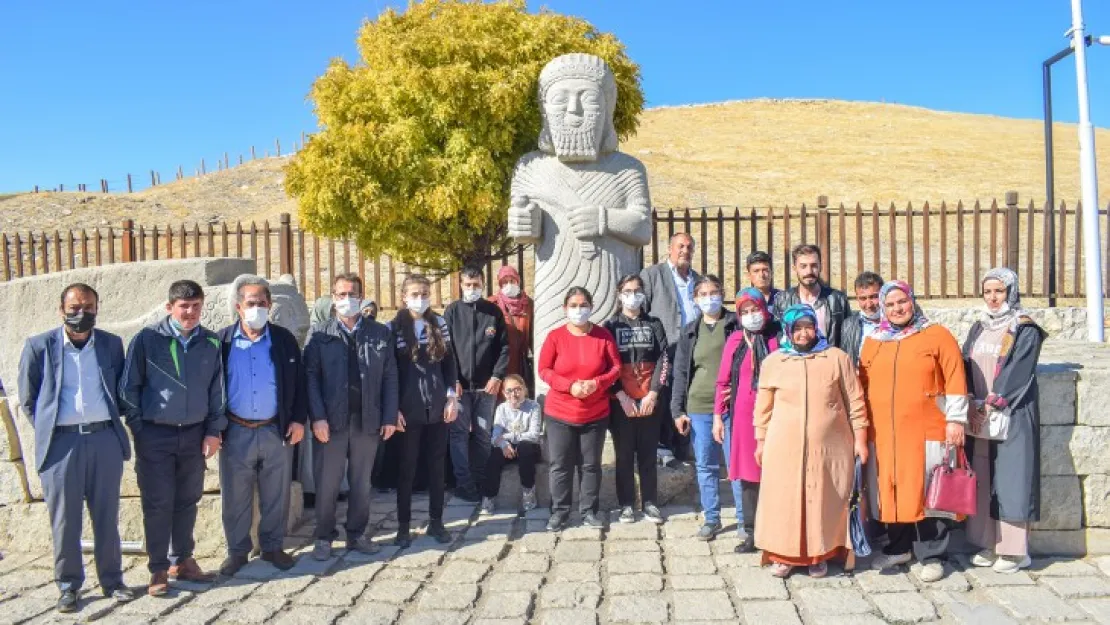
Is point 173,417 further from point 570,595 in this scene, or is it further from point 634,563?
point 634,563

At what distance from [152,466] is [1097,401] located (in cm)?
538

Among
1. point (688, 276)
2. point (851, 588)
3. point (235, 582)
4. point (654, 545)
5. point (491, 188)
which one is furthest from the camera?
point (491, 188)

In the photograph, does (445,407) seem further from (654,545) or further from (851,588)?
(851,588)

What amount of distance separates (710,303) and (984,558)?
2.12m

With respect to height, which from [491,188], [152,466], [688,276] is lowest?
[152,466]

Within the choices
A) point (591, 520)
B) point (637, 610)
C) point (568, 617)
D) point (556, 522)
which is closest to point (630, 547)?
point (591, 520)

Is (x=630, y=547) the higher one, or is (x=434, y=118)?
(x=434, y=118)

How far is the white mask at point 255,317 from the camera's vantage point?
4715 millimetres

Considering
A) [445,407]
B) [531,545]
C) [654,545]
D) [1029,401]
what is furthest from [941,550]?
[445,407]

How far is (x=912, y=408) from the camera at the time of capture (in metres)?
4.44

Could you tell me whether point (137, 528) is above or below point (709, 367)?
below

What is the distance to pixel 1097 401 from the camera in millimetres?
4785

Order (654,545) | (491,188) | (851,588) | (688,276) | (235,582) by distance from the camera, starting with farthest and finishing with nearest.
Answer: (491,188) < (688,276) < (654,545) < (235,582) < (851,588)

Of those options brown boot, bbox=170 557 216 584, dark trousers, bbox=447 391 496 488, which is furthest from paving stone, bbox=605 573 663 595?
brown boot, bbox=170 557 216 584
